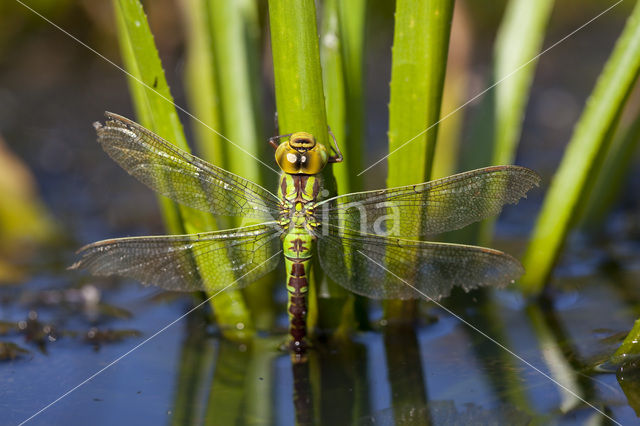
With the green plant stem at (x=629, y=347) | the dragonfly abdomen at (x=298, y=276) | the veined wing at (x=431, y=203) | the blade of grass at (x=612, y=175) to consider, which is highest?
the blade of grass at (x=612, y=175)

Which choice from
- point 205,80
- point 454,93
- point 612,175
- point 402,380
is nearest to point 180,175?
point 205,80

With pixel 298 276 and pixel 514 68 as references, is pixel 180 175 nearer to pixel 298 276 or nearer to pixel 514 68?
pixel 298 276

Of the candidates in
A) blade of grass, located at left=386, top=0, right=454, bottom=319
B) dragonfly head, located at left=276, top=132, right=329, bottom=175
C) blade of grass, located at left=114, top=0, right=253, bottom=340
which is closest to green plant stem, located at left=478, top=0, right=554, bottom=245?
blade of grass, located at left=386, top=0, right=454, bottom=319

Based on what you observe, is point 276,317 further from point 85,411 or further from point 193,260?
point 85,411

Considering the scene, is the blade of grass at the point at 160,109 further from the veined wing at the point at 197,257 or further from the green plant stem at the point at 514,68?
the green plant stem at the point at 514,68

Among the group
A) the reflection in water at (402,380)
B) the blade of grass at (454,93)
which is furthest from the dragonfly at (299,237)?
the blade of grass at (454,93)

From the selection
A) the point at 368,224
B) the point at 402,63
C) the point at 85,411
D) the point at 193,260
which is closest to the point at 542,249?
the point at 368,224

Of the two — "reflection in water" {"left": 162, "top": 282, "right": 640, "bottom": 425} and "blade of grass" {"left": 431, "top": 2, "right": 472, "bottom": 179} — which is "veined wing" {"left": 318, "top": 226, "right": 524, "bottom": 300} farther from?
"blade of grass" {"left": 431, "top": 2, "right": 472, "bottom": 179}
